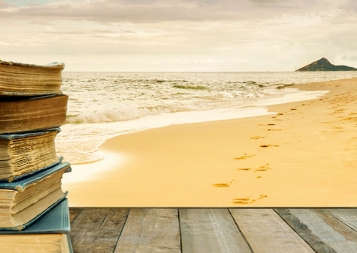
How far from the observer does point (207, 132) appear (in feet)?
28.2

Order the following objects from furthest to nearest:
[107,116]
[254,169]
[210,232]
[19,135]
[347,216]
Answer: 1. [107,116]
2. [254,169]
3. [347,216]
4. [210,232]
5. [19,135]

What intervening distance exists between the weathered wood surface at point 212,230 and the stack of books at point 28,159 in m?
0.39

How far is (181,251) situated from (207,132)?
648 cm

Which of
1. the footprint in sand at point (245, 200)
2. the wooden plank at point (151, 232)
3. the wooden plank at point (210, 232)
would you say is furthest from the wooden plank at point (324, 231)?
the footprint in sand at point (245, 200)

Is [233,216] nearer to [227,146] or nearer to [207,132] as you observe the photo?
[227,146]

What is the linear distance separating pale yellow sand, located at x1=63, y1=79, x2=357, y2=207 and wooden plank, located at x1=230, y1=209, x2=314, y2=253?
1110 mm

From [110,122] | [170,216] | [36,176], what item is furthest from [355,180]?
[110,122]

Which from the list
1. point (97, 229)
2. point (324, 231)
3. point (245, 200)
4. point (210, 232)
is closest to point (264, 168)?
point (245, 200)

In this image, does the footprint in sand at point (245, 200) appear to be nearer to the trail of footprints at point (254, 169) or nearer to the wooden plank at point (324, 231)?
the trail of footprints at point (254, 169)

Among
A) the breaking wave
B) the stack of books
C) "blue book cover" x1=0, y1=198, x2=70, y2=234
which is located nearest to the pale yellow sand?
"blue book cover" x1=0, y1=198, x2=70, y2=234

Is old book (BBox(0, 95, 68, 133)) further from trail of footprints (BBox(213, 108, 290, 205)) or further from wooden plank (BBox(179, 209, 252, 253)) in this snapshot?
trail of footprints (BBox(213, 108, 290, 205))

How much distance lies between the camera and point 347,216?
106 inches

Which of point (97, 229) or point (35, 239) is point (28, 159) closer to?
point (35, 239)

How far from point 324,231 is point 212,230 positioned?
52 cm
